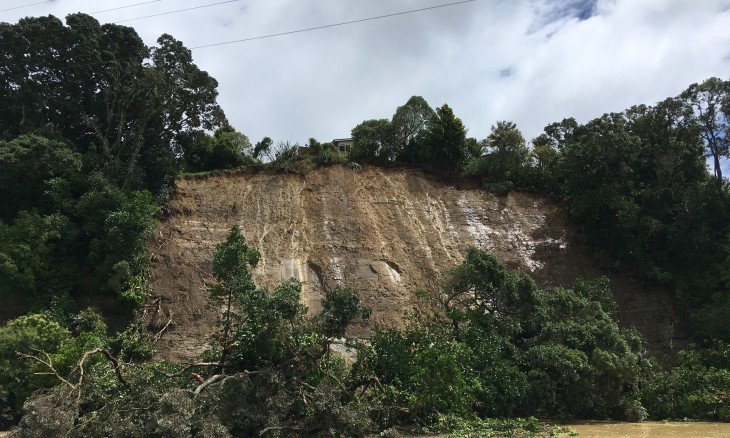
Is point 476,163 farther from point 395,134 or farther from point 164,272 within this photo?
point 164,272

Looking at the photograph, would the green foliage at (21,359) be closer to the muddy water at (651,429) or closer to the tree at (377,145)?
the muddy water at (651,429)

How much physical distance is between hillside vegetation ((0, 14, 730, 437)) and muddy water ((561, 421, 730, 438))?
3.34 ft

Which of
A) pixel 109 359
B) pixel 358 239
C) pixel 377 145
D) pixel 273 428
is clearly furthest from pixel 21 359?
pixel 377 145

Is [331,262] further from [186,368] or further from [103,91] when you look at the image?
[103,91]

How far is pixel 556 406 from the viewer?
616 inches

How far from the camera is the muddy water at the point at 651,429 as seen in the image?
1263cm

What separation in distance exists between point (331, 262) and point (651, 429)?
12536mm

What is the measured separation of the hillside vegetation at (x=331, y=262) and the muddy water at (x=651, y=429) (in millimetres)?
1018

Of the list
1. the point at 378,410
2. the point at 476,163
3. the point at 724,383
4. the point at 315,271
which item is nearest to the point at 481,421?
the point at 378,410

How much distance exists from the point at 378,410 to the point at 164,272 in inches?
452

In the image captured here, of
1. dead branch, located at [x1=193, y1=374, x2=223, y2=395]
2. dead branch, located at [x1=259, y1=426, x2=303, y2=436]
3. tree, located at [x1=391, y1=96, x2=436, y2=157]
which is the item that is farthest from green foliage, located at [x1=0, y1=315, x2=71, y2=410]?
tree, located at [x1=391, y1=96, x2=436, y2=157]

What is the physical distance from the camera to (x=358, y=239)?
78.6 feet

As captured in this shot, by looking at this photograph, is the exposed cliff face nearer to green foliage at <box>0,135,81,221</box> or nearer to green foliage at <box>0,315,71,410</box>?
green foliage at <box>0,315,71,410</box>

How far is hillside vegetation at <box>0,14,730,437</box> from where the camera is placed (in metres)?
13.4
